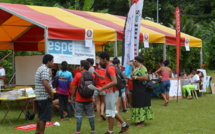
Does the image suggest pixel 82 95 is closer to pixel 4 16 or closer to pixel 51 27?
pixel 51 27

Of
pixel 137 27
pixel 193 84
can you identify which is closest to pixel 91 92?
pixel 137 27

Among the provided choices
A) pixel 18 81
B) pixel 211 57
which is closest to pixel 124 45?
pixel 18 81

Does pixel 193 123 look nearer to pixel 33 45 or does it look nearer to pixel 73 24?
pixel 73 24

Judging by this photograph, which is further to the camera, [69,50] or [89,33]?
[89,33]

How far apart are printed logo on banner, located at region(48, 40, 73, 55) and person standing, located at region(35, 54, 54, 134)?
2.54 metres

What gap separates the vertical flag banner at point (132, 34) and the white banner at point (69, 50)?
1227 millimetres

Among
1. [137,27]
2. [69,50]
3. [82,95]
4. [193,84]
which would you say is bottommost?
[193,84]

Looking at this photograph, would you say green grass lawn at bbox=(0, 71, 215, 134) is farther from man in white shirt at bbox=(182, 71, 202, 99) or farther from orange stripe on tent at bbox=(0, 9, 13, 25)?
orange stripe on tent at bbox=(0, 9, 13, 25)

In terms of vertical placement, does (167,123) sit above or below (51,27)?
below

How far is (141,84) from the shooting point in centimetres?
837

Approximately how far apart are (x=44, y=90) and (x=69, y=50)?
3.29 meters

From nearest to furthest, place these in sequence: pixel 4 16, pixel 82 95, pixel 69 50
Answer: pixel 82 95 < pixel 69 50 < pixel 4 16

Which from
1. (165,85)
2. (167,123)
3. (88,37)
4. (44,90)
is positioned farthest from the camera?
(165,85)

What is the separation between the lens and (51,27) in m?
9.23
